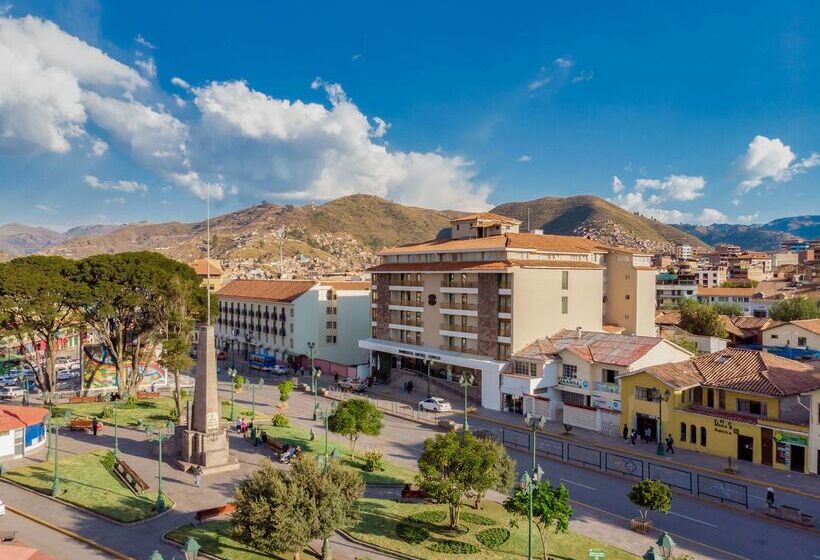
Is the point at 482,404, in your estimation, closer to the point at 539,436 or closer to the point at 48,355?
the point at 539,436

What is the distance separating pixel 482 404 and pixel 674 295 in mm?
93149

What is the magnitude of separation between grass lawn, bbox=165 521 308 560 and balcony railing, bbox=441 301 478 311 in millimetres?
34970

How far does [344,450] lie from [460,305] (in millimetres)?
23474

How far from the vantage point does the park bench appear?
30.5m

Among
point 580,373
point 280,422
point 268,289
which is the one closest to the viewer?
point 280,422

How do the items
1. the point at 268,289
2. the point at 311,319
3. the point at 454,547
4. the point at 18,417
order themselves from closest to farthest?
the point at 454,547 → the point at 18,417 → the point at 311,319 → the point at 268,289

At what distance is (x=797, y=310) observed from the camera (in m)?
87.8

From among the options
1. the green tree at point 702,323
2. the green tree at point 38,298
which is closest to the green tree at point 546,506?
the green tree at point 38,298

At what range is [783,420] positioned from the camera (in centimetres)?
3572

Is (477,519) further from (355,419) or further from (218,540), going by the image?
(218,540)

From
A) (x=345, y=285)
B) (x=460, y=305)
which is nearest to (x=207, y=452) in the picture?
(x=460, y=305)

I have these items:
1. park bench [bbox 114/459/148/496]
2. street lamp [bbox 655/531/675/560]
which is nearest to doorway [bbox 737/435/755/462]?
street lamp [bbox 655/531/675/560]

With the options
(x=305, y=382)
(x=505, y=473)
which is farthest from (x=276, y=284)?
(x=505, y=473)

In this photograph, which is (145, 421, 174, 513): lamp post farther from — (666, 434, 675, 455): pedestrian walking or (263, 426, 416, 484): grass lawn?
(666, 434, 675, 455): pedestrian walking
